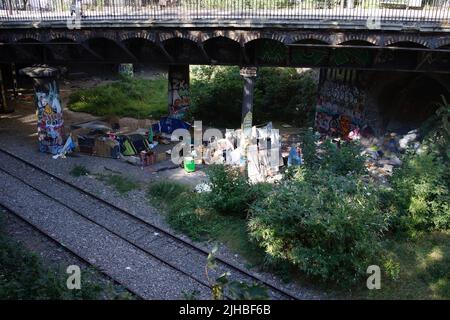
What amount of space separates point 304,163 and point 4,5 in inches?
704

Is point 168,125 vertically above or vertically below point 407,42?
below

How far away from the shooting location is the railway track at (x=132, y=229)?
12258 millimetres

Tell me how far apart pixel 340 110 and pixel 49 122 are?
14010 mm

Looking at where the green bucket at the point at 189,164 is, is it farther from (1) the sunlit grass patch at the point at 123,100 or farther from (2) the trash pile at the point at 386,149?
(1) the sunlit grass patch at the point at 123,100

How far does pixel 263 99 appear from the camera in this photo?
27797 mm

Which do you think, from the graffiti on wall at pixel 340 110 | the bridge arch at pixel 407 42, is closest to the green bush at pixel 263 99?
the graffiti on wall at pixel 340 110

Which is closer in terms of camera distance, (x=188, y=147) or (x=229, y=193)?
(x=229, y=193)

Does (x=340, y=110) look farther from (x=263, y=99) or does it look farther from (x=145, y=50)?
(x=145, y=50)

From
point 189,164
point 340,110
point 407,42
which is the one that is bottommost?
point 189,164

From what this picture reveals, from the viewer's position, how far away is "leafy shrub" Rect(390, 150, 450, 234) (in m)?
13.7

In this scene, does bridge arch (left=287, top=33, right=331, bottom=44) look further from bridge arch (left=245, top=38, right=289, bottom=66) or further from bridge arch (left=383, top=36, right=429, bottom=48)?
bridge arch (left=383, top=36, right=429, bottom=48)

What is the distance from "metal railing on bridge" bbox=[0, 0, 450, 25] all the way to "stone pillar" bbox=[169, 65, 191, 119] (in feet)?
12.1

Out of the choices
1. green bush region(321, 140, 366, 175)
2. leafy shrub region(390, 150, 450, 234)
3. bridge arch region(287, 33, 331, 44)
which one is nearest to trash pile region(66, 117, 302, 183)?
green bush region(321, 140, 366, 175)

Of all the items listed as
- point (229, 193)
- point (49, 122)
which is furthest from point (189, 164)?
point (49, 122)
